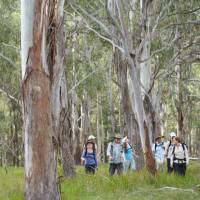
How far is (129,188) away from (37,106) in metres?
3.96

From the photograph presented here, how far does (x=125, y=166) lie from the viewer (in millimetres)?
15398

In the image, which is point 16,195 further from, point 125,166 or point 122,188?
Answer: point 125,166

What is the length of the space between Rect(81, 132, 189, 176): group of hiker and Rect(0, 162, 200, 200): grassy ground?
0.56 m

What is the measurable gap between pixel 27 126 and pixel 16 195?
2.83 m

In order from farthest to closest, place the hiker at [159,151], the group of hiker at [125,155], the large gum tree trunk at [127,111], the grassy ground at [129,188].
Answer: the hiker at [159,151] → the large gum tree trunk at [127,111] → the group of hiker at [125,155] → the grassy ground at [129,188]

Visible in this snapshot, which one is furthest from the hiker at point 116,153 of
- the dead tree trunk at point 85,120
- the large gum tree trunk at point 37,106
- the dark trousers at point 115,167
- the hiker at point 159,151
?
the dead tree trunk at point 85,120

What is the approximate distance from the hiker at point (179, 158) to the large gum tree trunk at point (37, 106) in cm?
525

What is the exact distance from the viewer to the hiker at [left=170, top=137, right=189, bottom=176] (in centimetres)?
1262

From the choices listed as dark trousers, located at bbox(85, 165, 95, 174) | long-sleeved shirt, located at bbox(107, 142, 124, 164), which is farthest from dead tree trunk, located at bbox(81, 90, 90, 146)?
long-sleeved shirt, located at bbox(107, 142, 124, 164)

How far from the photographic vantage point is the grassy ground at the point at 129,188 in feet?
32.9

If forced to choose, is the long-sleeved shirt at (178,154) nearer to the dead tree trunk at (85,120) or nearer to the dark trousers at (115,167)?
the dark trousers at (115,167)

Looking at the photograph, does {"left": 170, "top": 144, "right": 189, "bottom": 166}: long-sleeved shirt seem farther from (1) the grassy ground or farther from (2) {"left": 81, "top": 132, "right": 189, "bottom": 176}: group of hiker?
(1) the grassy ground

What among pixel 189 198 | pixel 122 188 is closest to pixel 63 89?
pixel 122 188

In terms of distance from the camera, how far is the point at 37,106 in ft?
25.9
